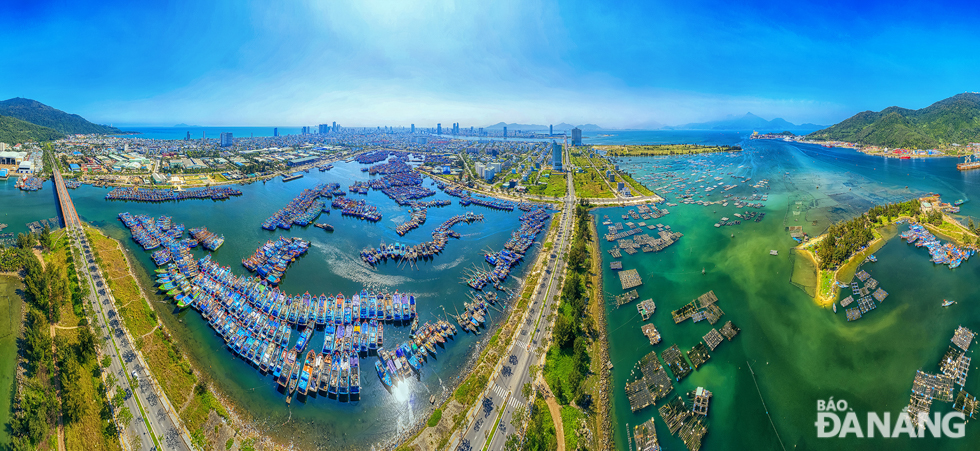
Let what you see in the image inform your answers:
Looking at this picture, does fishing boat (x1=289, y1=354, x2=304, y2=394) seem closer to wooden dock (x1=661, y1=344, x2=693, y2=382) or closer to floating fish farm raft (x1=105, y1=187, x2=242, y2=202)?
wooden dock (x1=661, y1=344, x2=693, y2=382)

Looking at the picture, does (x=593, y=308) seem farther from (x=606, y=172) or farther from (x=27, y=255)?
(x=606, y=172)

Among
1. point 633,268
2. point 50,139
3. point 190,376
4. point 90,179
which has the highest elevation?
point 50,139

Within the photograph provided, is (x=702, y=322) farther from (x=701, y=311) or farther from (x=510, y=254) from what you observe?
(x=510, y=254)

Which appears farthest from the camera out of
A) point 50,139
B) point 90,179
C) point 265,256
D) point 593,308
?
point 50,139

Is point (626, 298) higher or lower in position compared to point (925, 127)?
lower

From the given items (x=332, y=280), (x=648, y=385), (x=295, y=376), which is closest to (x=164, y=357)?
(x=295, y=376)

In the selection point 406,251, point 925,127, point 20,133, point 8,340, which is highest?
point 925,127

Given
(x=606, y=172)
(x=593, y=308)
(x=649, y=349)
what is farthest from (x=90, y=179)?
(x=606, y=172)

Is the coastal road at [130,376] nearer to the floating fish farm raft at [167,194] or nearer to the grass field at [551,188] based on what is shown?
the floating fish farm raft at [167,194]
